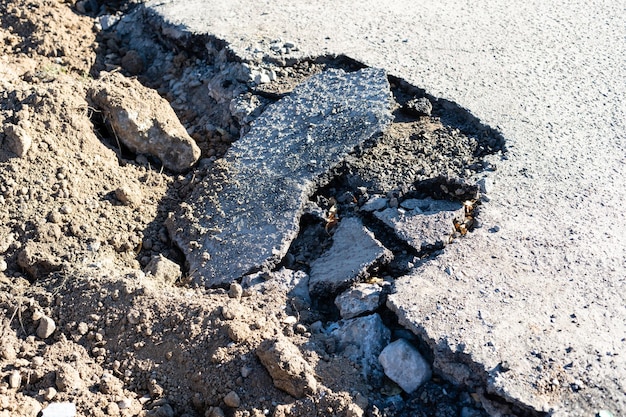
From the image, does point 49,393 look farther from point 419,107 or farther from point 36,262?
point 419,107

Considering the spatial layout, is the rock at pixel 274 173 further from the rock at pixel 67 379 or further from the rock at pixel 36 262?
the rock at pixel 67 379

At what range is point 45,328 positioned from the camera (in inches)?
115

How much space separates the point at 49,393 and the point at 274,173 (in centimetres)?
150

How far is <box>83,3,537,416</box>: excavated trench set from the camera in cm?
306

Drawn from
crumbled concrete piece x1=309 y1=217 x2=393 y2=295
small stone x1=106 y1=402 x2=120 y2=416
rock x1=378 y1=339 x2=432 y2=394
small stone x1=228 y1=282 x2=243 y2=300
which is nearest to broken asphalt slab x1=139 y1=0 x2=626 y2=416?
rock x1=378 y1=339 x2=432 y2=394

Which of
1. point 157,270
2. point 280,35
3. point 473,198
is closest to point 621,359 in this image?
point 473,198

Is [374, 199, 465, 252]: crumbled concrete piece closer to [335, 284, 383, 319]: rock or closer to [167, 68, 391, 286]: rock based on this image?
[335, 284, 383, 319]: rock

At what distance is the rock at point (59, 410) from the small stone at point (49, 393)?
29 millimetres

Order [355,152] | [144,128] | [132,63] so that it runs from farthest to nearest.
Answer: [132,63] → [144,128] → [355,152]

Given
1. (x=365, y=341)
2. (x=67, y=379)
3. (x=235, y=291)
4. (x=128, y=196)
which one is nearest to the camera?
(x=67, y=379)

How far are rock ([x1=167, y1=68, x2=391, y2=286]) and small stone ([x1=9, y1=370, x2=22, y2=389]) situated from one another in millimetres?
863

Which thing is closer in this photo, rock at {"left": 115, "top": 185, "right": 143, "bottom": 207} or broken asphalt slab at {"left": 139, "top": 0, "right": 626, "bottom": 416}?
broken asphalt slab at {"left": 139, "top": 0, "right": 626, "bottom": 416}

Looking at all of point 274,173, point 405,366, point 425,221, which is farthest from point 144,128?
point 405,366

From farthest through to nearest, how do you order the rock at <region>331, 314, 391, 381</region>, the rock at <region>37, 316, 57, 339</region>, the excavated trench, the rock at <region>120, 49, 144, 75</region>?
the rock at <region>120, 49, 144, 75</region>
the excavated trench
the rock at <region>37, 316, 57, 339</region>
the rock at <region>331, 314, 391, 381</region>
